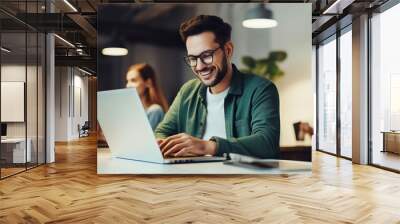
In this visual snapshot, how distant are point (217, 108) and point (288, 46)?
1658 millimetres

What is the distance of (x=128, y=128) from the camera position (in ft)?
23.2

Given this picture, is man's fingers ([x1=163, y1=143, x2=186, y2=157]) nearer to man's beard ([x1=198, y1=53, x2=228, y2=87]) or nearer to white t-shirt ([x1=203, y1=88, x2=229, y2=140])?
white t-shirt ([x1=203, y1=88, x2=229, y2=140])

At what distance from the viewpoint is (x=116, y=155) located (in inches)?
285

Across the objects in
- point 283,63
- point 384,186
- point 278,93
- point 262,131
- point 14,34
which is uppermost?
point 14,34

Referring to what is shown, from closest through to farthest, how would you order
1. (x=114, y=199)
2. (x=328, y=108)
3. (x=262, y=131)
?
(x=114, y=199) < (x=262, y=131) < (x=328, y=108)

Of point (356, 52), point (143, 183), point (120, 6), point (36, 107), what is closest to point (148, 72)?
point (120, 6)

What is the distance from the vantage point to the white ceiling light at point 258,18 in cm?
715

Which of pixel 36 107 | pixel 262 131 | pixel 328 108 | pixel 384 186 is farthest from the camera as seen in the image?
pixel 328 108

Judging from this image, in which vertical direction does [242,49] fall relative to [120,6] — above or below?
below

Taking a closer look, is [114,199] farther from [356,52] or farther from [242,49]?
[356,52]

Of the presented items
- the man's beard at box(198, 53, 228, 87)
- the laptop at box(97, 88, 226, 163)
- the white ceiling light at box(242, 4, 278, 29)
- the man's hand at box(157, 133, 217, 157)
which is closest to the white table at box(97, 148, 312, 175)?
the laptop at box(97, 88, 226, 163)

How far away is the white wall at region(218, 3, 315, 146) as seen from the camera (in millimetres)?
7117

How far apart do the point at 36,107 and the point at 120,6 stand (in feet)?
10.0

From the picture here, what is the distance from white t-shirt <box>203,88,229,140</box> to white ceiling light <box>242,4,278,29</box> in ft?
4.08
